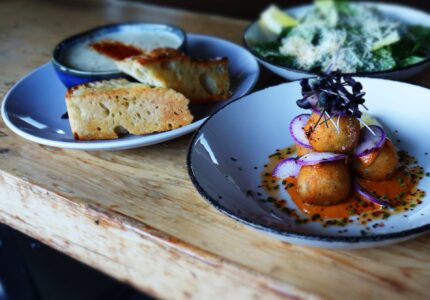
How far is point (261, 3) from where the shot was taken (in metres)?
3.52

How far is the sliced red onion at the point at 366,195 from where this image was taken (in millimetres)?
822

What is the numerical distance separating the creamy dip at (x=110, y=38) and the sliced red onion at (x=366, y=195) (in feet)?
2.06

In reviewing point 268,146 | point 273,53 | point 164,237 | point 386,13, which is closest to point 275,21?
point 273,53

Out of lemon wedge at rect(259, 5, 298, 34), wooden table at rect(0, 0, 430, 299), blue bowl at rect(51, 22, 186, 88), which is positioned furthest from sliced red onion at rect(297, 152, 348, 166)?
lemon wedge at rect(259, 5, 298, 34)

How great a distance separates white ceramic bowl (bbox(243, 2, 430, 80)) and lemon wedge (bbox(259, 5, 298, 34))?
0.07 feet

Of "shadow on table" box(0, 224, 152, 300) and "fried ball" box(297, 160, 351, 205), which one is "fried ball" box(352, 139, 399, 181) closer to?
"fried ball" box(297, 160, 351, 205)

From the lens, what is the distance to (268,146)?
1012 mm

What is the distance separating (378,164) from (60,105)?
0.77 m

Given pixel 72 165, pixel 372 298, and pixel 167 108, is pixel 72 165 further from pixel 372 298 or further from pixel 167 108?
pixel 372 298

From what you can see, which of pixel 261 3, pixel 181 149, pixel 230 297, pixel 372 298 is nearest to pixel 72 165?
pixel 181 149

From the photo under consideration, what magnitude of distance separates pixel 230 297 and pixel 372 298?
0.21 metres

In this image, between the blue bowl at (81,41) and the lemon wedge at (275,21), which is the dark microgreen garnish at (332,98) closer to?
the blue bowl at (81,41)

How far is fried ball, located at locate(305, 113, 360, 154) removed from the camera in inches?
33.4

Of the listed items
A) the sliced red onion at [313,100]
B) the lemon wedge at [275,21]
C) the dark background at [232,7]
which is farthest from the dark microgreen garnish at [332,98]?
the dark background at [232,7]
